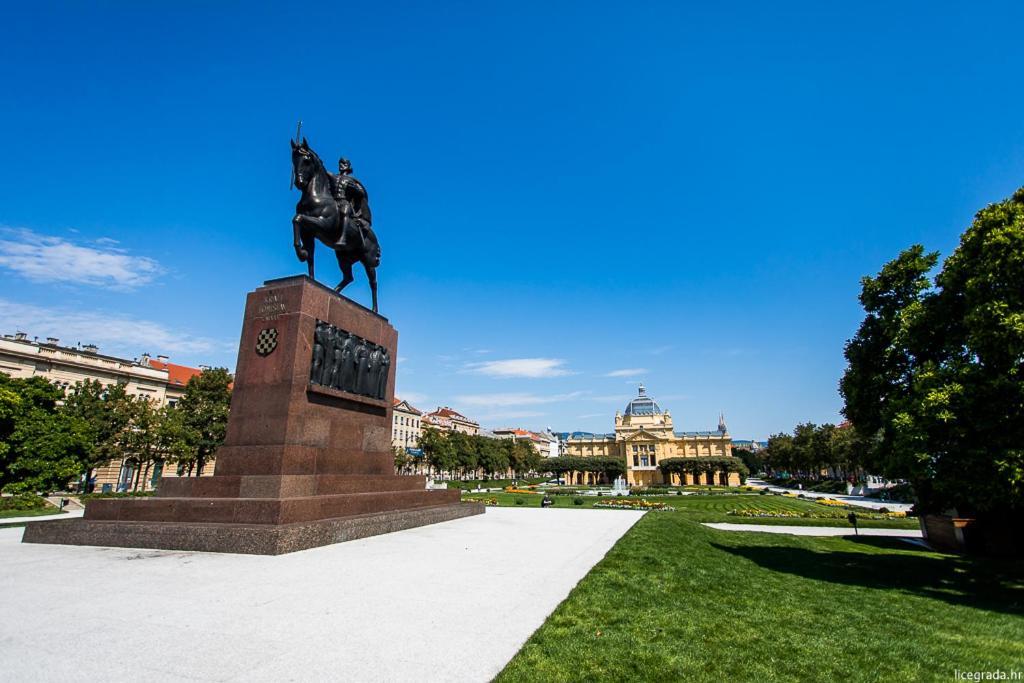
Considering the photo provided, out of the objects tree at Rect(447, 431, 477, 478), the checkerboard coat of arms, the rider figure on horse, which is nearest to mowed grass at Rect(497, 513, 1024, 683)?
the checkerboard coat of arms

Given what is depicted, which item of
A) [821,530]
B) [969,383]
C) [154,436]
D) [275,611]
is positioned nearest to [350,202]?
[275,611]

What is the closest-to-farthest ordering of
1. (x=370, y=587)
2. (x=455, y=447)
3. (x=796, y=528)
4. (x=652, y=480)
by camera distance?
(x=370, y=587)
(x=796, y=528)
(x=455, y=447)
(x=652, y=480)

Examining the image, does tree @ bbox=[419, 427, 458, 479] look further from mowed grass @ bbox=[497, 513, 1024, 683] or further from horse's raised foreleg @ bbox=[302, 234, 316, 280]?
mowed grass @ bbox=[497, 513, 1024, 683]

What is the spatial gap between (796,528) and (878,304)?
15.7 metres

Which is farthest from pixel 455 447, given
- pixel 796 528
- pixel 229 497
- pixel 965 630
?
pixel 965 630

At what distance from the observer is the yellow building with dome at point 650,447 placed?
107438 millimetres

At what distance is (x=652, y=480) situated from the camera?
113750mm

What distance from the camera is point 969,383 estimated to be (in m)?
10.4

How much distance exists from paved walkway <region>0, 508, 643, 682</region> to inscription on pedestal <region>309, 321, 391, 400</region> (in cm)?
517

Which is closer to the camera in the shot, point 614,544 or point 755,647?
point 755,647

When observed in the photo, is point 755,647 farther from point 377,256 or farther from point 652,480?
point 652,480

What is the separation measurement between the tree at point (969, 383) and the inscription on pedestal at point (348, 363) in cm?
1436

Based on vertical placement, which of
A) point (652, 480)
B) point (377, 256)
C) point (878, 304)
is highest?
point (377, 256)

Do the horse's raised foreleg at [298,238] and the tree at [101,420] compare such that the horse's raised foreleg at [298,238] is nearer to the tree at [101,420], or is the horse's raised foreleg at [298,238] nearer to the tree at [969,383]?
the tree at [969,383]
